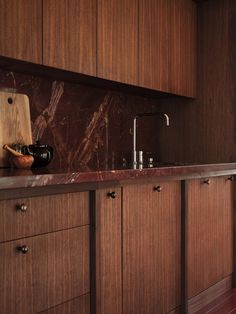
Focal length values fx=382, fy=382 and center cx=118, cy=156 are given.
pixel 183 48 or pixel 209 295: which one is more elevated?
pixel 183 48

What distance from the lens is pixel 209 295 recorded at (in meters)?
2.61

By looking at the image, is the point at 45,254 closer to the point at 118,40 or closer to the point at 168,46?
the point at 118,40

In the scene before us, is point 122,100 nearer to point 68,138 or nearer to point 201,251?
point 68,138

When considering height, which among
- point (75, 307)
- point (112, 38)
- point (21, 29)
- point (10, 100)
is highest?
point (112, 38)

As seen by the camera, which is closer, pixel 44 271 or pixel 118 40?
pixel 44 271

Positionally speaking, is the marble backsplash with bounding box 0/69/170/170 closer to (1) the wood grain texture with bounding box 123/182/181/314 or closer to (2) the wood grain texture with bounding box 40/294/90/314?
(1) the wood grain texture with bounding box 123/182/181/314

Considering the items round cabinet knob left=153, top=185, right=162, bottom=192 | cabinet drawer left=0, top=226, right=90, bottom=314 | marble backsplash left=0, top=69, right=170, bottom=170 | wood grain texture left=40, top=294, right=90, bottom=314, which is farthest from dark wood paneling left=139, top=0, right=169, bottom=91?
wood grain texture left=40, top=294, right=90, bottom=314

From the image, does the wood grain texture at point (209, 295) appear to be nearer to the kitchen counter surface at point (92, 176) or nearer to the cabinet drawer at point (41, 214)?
the kitchen counter surface at point (92, 176)

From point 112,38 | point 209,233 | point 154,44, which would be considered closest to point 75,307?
point 209,233

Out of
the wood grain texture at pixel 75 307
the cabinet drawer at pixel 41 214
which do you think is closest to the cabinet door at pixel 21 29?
the cabinet drawer at pixel 41 214

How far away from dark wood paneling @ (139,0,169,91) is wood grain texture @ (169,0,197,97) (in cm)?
8

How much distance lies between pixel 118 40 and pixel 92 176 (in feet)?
3.65

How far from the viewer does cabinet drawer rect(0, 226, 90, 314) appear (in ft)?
4.58

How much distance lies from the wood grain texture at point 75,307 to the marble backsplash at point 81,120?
70 centimetres
